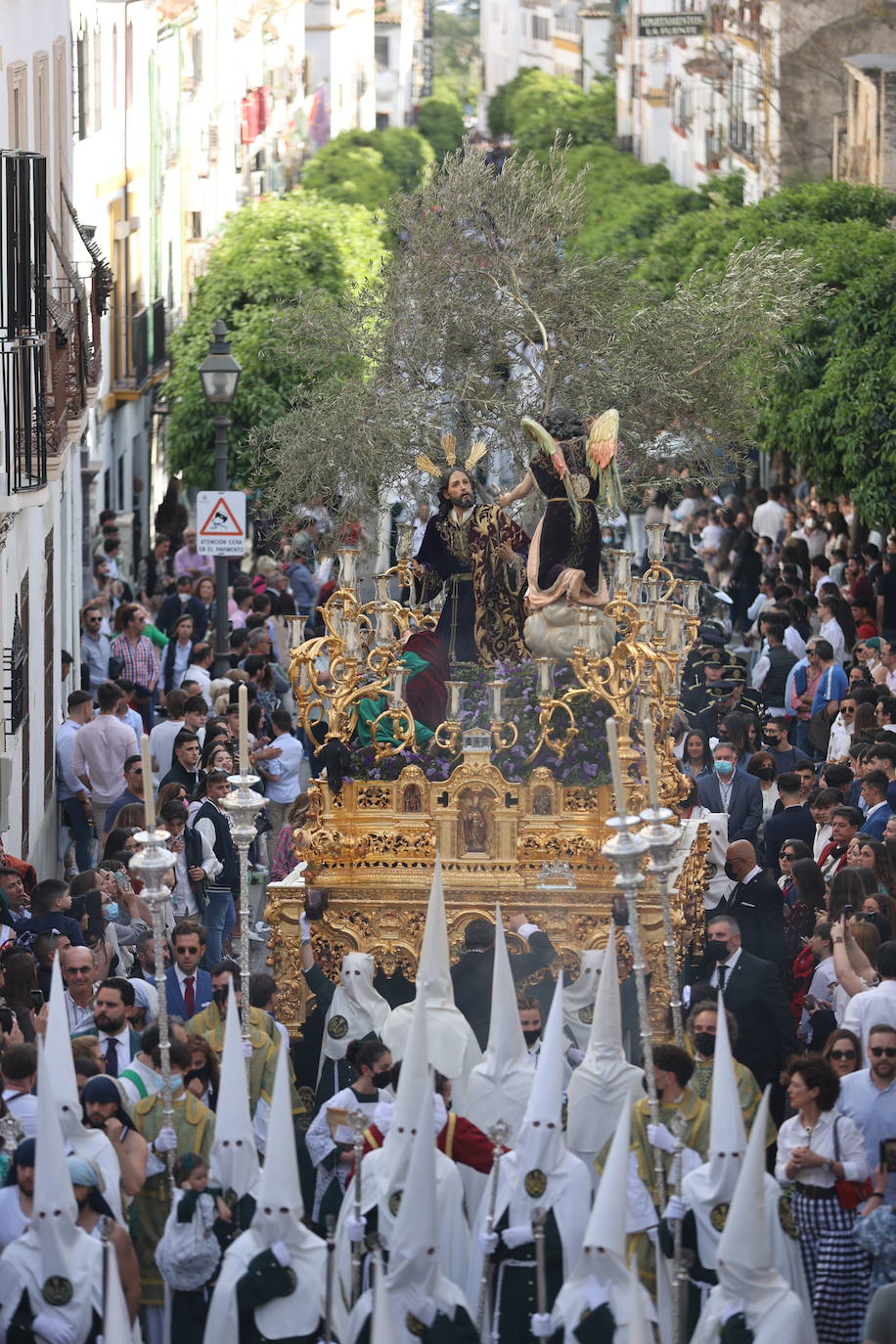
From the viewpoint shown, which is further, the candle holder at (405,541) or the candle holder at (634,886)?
the candle holder at (405,541)

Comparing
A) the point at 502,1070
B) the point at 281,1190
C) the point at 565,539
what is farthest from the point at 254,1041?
the point at 565,539

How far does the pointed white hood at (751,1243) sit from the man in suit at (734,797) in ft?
20.2

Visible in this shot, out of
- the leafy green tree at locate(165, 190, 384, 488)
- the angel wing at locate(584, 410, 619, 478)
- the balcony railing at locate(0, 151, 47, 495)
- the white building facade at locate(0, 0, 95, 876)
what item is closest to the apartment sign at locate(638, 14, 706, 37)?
the leafy green tree at locate(165, 190, 384, 488)

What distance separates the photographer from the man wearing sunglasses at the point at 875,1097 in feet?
31.3

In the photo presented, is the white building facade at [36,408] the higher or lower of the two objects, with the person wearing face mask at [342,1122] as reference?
higher

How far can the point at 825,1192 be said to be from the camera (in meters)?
9.08

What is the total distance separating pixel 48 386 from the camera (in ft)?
57.0

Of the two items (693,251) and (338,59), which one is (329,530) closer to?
(693,251)

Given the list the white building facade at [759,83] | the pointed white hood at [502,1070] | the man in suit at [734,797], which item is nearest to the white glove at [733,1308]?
the pointed white hood at [502,1070]

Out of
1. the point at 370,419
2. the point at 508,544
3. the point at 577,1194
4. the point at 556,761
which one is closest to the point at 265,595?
the point at 370,419

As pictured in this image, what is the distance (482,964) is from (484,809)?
688 mm

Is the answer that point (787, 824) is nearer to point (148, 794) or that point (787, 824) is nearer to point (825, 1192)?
point (825, 1192)

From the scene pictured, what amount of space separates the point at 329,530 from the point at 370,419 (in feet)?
5.77

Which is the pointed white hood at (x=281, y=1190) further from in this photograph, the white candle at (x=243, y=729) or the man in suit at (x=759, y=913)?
the man in suit at (x=759, y=913)
